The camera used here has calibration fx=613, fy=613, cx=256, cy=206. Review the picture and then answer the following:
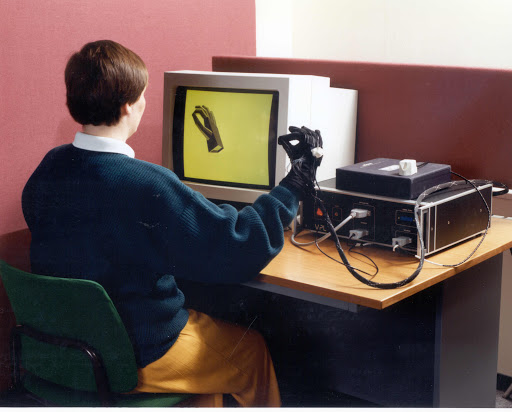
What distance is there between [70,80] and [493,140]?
1190 mm

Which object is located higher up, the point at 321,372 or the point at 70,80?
the point at 70,80

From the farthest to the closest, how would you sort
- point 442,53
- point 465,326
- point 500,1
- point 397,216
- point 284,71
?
point 442,53 → point 500,1 → point 284,71 → point 465,326 → point 397,216

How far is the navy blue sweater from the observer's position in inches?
49.8

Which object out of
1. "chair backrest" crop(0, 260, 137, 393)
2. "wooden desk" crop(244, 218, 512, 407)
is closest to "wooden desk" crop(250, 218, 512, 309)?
"wooden desk" crop(244, 218, 512, 407)

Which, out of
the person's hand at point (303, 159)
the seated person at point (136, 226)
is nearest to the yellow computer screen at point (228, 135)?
the person's hand at point (303, 159)

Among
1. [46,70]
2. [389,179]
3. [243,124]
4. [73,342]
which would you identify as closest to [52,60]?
[46,70]

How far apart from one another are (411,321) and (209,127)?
2.68 feet

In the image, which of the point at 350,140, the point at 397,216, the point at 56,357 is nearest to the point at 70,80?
the point at 56,357

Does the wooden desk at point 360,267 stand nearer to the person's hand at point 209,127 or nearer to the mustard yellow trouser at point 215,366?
the mustard yellow trouser at point 215,366

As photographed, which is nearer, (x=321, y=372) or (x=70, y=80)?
(x=70, y=80)

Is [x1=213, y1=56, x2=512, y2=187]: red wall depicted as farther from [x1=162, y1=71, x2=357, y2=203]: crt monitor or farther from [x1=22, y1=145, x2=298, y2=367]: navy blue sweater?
[x1=22, y1=145, x2=298, y2=367]: navy blue sweater

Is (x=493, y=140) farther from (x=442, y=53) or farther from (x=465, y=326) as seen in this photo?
(x=442, y=53)

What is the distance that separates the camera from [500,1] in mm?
3049

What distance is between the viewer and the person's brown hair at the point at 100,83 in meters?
1.33
